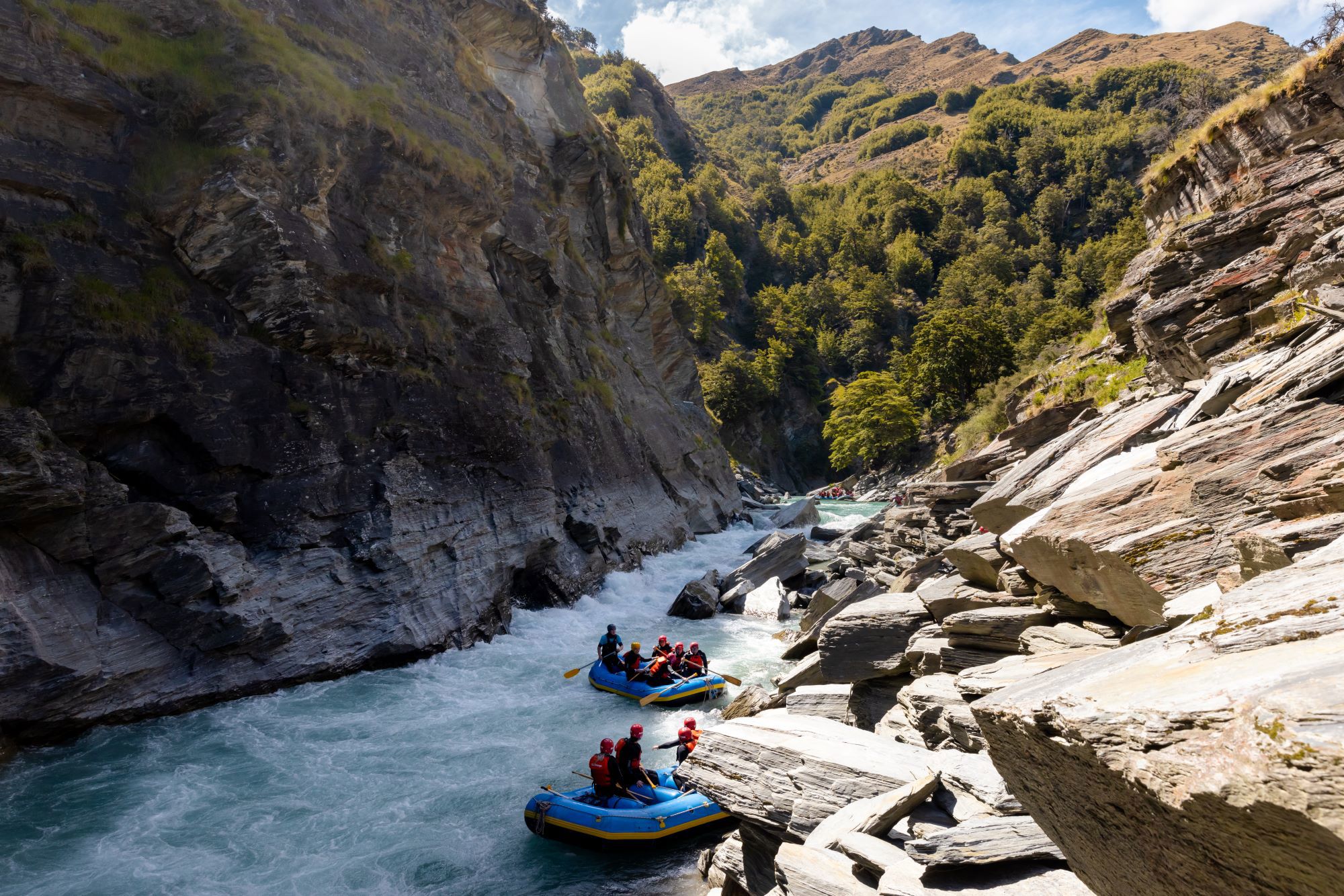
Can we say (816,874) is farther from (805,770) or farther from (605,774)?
(605,774)

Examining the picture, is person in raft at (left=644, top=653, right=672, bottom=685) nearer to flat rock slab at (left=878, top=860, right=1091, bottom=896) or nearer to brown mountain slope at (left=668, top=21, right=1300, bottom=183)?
flat rock slab at (left=878, top=860, right=1091, bottom=896)

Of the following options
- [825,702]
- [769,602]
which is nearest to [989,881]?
[825,702]

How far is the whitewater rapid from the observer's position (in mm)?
9133

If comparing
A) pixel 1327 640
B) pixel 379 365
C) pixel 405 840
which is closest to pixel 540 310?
pixel 379 365

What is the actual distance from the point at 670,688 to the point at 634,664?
4.07 ft

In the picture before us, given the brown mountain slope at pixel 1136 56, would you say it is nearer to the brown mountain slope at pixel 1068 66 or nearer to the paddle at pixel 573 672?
the brown mountain slope at pixel 1068 66

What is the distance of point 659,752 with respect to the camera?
42.4 feet

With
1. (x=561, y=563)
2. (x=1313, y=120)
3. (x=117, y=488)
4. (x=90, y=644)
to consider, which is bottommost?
(x=561, y=563)

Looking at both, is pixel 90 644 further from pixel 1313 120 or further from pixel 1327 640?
pixel 1313 120

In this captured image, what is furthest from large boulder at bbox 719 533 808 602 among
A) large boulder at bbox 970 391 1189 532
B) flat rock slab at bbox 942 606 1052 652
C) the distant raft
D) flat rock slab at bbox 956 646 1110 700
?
Answer: flat rock slab at bbox 956 646 1110 700

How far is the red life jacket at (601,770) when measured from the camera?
10.5 metres

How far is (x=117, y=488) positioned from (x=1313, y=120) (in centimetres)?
2323

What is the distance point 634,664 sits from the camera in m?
16.2

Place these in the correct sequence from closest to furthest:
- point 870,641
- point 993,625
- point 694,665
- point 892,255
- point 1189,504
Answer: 1. point 1189,504
2. point 993,625
3. point 870,641
4. point 694,665
5. point 892,255
